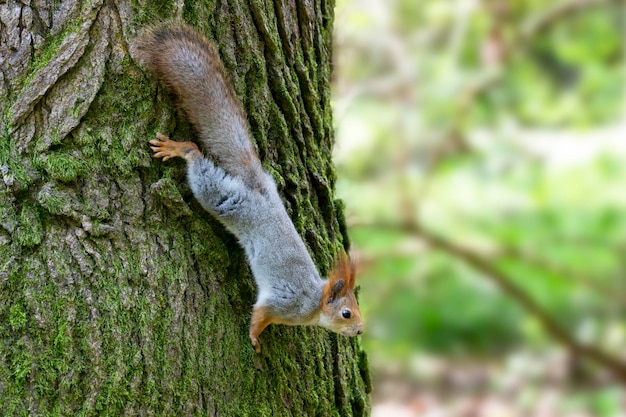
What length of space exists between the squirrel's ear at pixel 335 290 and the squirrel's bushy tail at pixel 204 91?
42 cm

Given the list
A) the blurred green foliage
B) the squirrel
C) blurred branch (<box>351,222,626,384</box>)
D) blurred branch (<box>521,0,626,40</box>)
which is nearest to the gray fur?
the squirrel

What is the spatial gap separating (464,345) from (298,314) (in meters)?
4.29

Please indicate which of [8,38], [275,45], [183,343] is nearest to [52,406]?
[183,343]

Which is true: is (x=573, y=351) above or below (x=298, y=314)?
above

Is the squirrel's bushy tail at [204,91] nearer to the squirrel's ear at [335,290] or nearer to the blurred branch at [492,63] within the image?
the squirrel's ear at [335,290]

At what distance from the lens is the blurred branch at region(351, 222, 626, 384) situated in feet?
19.1

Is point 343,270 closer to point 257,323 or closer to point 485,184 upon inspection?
point 257,323

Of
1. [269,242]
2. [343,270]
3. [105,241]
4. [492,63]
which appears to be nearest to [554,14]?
[492,63]

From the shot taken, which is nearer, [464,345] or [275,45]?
[275,45]

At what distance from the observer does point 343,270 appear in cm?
226

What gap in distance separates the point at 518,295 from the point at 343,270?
392 centimetres

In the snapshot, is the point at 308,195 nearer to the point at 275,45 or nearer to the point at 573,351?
the point at 275,45

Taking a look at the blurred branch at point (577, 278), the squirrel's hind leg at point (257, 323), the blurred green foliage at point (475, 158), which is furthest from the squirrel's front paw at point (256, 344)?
the blurred branch at point (577, 278)

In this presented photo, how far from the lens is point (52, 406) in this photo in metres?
1.74
